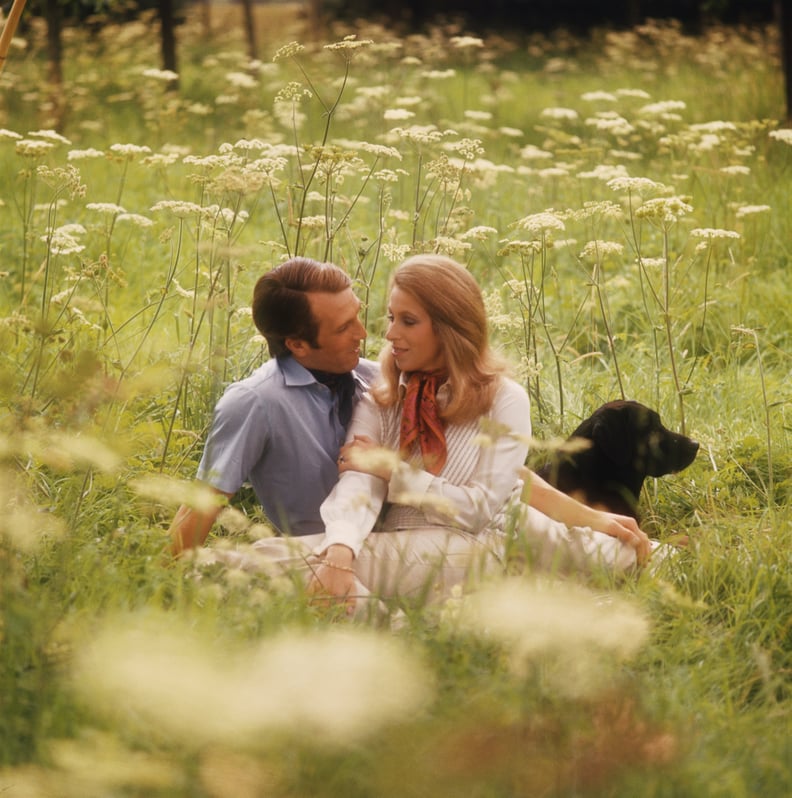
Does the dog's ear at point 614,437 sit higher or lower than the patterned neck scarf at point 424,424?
lower

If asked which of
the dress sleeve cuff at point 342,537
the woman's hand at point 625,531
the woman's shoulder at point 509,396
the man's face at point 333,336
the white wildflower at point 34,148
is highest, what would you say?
the white wildflower at point 34,148

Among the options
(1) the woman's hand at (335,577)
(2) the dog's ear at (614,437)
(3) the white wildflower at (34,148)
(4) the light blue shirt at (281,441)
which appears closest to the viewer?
(1) the woman's hand at (335,577)

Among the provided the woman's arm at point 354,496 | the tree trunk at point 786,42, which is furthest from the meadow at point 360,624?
the tree trunk at point 786,42

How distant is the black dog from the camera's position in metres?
3.75

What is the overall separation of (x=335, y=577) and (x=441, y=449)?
59 centimetres

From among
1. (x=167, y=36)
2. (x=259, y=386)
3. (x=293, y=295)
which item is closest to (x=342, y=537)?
(x=259, y=386)

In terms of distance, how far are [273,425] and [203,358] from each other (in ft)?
4.04

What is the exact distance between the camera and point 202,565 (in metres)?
2.74

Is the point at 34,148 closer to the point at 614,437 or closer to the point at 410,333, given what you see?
the point at 410,333

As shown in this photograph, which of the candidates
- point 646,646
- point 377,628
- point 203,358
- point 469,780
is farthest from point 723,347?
point 469,780

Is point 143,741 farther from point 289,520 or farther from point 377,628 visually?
point 289,520

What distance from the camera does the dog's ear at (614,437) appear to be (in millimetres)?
3734

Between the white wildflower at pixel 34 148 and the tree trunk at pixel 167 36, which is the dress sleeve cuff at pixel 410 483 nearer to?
the white wildflower at pixel 34 148

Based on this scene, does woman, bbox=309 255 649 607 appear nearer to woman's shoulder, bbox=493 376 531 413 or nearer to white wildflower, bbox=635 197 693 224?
woman's shoulder, bbox=493 376 531 413
